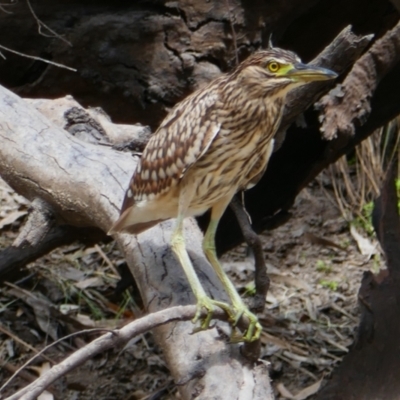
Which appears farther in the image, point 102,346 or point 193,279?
point 193,279

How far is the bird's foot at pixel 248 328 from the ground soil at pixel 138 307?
1459 mm

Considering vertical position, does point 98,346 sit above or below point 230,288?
above

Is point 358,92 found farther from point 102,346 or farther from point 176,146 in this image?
point 102,346

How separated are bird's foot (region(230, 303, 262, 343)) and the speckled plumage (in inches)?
14.7

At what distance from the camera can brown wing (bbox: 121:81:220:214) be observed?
2.66m

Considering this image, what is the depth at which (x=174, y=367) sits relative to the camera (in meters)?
2.53

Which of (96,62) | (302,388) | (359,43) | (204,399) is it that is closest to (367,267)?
(302,388)

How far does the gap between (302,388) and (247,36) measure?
63.4 inches

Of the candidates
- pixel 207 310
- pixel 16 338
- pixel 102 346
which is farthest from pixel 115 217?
pixel 16 338

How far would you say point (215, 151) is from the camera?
2658mm

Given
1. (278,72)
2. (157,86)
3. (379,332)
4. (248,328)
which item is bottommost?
(379,332)

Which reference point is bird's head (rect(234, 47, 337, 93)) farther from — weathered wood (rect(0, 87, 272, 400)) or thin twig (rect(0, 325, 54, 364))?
thin twig (rect(0, 325, 54, 364))

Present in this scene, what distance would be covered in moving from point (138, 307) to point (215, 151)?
1879mm

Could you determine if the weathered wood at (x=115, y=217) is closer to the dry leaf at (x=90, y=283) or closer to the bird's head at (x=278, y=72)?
the bird's head at (x=278, y=72)
